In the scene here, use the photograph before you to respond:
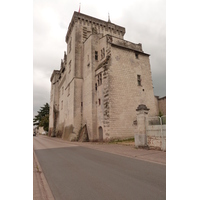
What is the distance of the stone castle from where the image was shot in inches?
660

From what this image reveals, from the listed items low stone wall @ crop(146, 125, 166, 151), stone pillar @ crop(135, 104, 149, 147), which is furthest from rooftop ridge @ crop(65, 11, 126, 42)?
low stone wall @ crop(146, 125, 166, 151)

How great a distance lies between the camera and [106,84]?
17.1 metres

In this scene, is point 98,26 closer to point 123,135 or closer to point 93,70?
point 93,70

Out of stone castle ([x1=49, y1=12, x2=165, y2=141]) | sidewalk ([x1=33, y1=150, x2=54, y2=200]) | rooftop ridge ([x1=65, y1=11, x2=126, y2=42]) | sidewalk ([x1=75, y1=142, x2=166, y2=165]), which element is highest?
rooftop ridge ([x1=65, y1=11, x2=126, y2=42])

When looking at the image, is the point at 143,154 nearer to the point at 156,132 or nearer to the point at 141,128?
the point at 156,132

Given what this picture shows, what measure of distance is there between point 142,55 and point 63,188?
1965 centimetres

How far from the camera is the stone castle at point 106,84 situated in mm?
16766

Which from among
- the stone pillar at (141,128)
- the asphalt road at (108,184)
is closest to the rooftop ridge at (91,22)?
the stone pillar at (141,128)

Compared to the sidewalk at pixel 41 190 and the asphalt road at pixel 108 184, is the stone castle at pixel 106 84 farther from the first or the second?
the sidewalk at pixel 41 190

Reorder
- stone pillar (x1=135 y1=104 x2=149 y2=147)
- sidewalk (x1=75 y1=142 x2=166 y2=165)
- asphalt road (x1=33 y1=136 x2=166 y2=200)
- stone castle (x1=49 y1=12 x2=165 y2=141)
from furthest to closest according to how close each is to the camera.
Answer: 1. stone castle (x1=49 y1=12 x2=165 y2=141)
2. stone pillar (x1=135 y1=104 x2=149 y2=147)
3. sidewalk (x1=75 y1=142 x2=166 y2=165)
4. asphalt road (x1=33 y1=136 x2=166 y2=200)

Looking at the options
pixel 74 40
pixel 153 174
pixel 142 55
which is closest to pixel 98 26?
pixel 74 40

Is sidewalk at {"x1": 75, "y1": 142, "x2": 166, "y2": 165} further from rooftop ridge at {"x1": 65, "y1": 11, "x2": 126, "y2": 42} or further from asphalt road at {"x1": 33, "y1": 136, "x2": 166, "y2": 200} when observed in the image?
rooftop ridge at {"x1": 65, "y1": 11, "x2": 126, "y2": 42}

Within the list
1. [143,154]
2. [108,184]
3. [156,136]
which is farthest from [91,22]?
[108,184]

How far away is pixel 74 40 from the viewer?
77.4 feet
